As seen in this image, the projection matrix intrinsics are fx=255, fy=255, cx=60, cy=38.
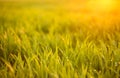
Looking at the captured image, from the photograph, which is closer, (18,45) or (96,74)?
(96,74)

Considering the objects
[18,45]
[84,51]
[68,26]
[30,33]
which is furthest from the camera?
[68,26]

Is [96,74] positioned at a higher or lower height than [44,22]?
higher

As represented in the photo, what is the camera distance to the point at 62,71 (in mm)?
1587

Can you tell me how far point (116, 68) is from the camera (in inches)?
69.9

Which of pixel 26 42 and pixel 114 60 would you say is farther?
pixel 26 42

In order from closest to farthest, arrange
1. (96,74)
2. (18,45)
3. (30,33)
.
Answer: (96,74) → (18,45) → (30,33)

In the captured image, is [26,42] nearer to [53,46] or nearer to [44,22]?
[53,46]

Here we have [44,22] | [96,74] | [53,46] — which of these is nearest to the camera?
[96,74]

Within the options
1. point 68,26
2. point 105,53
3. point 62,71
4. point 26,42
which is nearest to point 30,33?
point 26,42

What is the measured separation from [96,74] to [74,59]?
258 mm

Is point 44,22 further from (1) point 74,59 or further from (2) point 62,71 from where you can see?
(2) point 62,71

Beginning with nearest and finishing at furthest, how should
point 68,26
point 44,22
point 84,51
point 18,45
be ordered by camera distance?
point 84,51
point 18,45
point 68,26
point 44,22

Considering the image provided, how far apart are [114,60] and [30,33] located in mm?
1395

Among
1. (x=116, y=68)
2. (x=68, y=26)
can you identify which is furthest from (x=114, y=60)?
(x=68, y=26)
